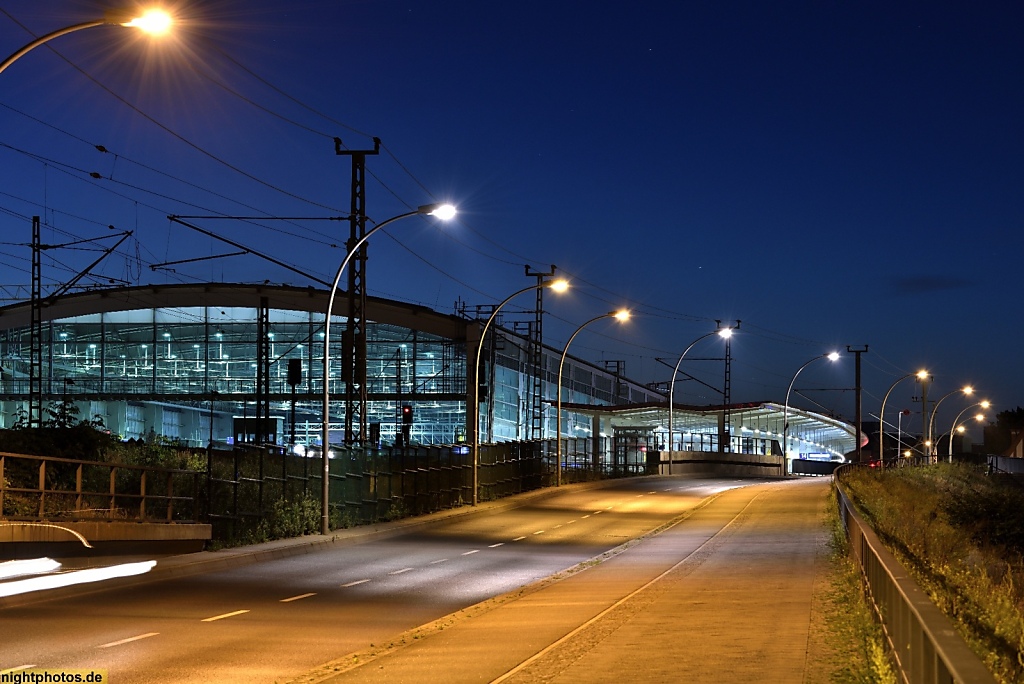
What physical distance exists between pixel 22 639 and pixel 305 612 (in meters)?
4.60

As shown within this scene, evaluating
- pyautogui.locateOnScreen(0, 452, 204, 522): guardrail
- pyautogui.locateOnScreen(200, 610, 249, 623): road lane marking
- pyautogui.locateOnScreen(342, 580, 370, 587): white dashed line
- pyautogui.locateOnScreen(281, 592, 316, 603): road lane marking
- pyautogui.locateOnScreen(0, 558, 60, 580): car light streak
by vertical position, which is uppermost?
pyautogui.locateOnScreen(0, 452, 204, 522): guardrail

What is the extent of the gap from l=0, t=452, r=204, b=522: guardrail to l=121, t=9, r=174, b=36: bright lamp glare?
9.63 m

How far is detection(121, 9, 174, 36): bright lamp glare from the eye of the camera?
15.1 m

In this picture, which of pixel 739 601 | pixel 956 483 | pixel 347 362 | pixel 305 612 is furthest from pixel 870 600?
pixel 956 483

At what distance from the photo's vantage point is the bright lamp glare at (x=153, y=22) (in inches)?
596

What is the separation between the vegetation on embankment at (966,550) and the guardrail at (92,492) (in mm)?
14878

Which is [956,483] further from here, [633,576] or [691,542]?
[633,576]

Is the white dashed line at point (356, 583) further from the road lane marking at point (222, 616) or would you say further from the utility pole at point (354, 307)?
the utility pole at point (354, 307)

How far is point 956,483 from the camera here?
262ft

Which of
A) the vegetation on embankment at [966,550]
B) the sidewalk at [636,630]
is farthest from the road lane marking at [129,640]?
the vegetation on embankment at [966,550]

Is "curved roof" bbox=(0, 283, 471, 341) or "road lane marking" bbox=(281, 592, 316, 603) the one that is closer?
"road lane marking" bbox=(281, 592, 316, 603)

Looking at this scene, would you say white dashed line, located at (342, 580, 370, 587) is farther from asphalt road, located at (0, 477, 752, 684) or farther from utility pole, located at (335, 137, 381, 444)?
utility pole, located at (335, 137, 381, 444)

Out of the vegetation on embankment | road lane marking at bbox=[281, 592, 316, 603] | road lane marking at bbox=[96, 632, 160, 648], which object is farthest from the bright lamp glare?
the vegetation on embankment

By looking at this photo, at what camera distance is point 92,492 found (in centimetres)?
2436
